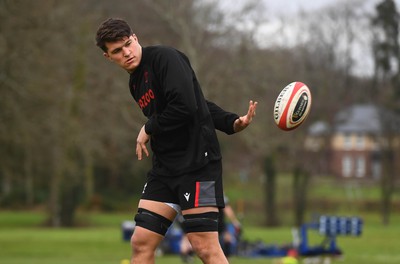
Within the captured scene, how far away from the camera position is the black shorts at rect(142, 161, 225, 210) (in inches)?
237

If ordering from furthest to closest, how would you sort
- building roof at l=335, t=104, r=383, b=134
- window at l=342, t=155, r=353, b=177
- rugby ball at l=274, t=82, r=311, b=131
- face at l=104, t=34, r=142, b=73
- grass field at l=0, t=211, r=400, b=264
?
window at l=342, t=155, r=353, b=177 < building roof at l=335, t=104, r=383, b=134 < grass field at l=0, t=211, r=400, b=264 < rugby ball at l=274, t=82, r=311, b=131 < face at l=104, t=34, r=142, b=73

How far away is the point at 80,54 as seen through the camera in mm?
35406

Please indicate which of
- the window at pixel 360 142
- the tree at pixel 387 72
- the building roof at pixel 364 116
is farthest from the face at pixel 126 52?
the window at pixel 360 142

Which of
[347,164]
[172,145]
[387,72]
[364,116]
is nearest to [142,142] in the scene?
[172,145]

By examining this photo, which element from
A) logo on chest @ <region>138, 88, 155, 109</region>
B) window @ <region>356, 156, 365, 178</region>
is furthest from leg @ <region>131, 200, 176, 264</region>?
window @ <region>356, 156, 365, 178</region>

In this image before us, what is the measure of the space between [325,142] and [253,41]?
647 inches

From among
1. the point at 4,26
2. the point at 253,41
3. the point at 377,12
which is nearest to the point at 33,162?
the point at 253,41

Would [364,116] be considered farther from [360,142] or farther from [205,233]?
[205,233]

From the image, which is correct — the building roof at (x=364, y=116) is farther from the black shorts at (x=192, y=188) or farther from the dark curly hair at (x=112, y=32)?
the dark curly hair at (x=112, y=32)

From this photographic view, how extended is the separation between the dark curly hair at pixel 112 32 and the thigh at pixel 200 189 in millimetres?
1077

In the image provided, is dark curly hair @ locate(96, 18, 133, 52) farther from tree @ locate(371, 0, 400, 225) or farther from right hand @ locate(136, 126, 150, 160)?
tree @ locate(371, 0, 400, 225)

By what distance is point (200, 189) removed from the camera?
19.8ft

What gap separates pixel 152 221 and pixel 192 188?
0.38m

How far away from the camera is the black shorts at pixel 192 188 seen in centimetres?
603
